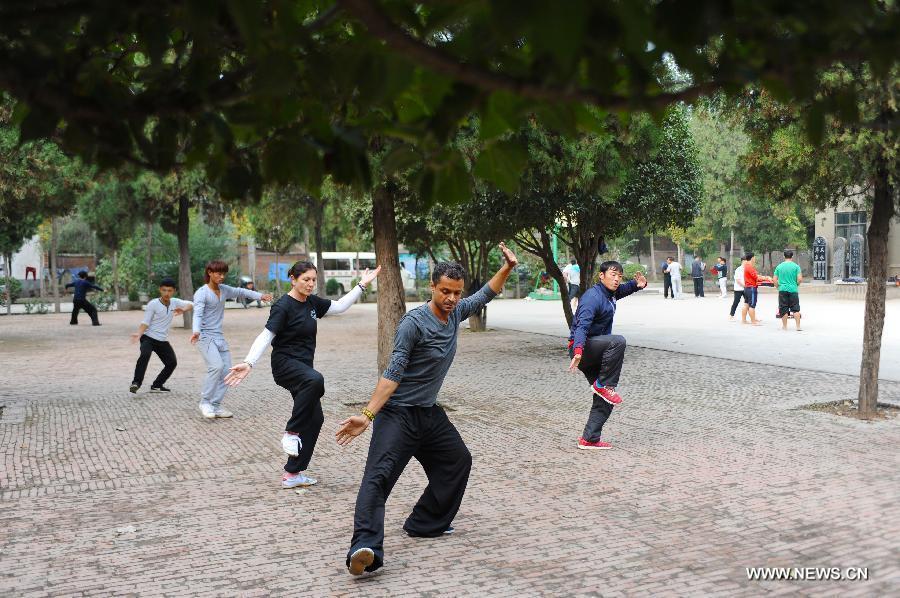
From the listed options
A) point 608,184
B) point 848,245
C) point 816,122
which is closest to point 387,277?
point 608,184

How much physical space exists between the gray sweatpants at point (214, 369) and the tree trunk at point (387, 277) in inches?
70.2

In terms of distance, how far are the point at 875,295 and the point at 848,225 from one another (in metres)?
37.0

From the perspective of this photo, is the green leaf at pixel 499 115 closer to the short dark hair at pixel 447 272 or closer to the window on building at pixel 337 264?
the short dark hair at pixel 447 272

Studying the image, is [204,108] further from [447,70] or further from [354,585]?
[354,585]

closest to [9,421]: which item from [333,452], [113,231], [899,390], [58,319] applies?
[333,452]

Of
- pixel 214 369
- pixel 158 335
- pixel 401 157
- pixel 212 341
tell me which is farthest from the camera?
pixel 158 335

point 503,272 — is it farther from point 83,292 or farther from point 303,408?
point 83,292

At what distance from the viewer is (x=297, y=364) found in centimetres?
693

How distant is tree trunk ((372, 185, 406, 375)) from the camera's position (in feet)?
34.0

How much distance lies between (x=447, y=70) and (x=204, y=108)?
0.83 m

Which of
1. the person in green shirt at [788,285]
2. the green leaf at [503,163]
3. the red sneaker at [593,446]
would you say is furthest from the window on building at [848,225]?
the green leaf at [503,163]

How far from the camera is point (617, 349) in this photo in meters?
7.71

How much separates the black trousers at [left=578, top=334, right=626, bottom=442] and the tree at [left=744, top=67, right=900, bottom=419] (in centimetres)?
256

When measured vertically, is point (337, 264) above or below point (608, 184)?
below
